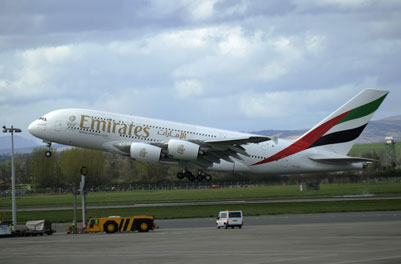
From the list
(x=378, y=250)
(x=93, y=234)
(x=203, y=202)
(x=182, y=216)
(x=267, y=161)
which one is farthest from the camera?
(x=203, y=202)

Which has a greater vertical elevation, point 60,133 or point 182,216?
point 60,133

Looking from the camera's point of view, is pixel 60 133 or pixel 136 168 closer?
pixel 60 133

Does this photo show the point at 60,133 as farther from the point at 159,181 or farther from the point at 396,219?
the point at 159,181

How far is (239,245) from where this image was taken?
3189 centimetres

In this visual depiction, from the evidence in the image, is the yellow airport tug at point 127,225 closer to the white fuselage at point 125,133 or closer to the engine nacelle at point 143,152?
the engine nacelle at point 143,152

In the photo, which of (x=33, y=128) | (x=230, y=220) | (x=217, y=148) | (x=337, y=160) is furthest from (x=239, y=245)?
(x=33, y=128)

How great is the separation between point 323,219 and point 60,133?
83.3 ft

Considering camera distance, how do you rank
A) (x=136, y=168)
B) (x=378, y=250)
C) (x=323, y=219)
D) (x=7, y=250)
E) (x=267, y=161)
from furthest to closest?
1. (x=136, y=168)
2. (x=267, y=161)
3. (x=323, y=219)
4. (x=7, y=250)
5. (x=378, y=250)

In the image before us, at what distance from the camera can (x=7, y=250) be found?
3384 cm

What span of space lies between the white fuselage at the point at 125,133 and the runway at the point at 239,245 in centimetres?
1374

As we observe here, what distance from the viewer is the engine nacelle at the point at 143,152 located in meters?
57.1

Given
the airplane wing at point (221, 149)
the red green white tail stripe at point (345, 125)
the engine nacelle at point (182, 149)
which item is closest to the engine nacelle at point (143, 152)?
the engine nacelle at point (182, 149)

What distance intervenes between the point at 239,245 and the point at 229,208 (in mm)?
28162

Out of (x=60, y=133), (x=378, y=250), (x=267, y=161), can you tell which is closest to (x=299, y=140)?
(x=267, y=161)
